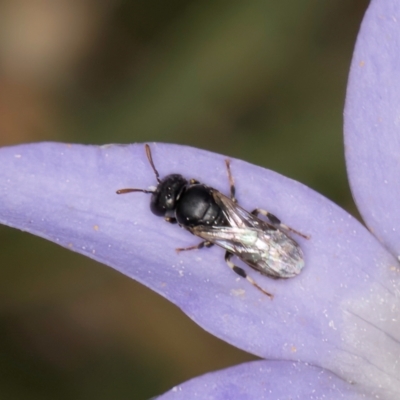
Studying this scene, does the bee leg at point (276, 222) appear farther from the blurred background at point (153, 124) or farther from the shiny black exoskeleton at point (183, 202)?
the blurred background at point (153, 124)

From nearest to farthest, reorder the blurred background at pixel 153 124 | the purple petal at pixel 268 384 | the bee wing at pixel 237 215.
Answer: the purple petal at pixel 268 384 < the bee wing at pixel 237 215 < the blurred background at pixel 153 124

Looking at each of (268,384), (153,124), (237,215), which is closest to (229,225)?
(237,215)

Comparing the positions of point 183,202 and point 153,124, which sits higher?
point 183,202

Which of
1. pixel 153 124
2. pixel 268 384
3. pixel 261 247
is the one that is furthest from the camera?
pixel 153 124

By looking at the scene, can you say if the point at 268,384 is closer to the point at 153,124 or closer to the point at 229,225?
the point at 229,225

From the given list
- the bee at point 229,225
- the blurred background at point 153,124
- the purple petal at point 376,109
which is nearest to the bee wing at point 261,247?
the bee at point 229,225

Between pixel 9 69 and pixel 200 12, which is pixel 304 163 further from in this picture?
pixel 9 69
